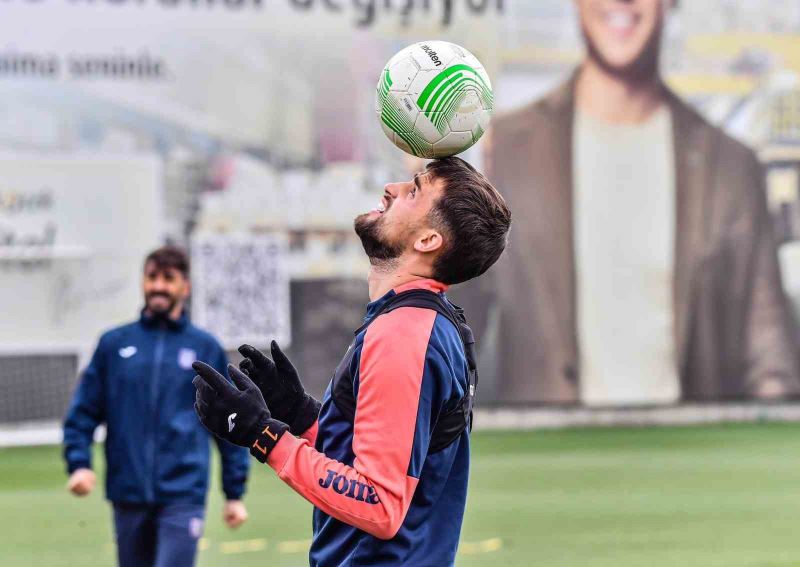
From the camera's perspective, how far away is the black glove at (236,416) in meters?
3.51

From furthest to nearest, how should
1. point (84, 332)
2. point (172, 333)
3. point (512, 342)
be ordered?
point (512, 342) < point (84, 332) < point (172, 333)

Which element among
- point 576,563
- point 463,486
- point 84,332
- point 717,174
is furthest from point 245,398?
point 717,174

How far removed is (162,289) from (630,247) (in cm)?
1279

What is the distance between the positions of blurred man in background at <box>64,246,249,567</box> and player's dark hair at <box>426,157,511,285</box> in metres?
3.51

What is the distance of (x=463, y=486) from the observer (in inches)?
147

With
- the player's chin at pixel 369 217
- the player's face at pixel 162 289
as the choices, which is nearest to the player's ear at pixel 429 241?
the player's chin at pixel 369 217

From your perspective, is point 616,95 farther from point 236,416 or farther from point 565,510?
point 236,416

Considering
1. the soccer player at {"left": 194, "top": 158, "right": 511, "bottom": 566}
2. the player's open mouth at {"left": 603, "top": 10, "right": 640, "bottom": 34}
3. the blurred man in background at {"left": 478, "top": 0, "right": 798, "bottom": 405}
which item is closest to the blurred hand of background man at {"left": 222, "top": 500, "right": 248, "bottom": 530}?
the soccer player at {"left": 194, "top": 158, "right": 511, "bottom": 566}

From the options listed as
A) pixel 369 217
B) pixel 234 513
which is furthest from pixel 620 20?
pixel 369 217

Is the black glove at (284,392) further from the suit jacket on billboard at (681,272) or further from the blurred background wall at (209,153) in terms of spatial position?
the suit jacket on billboard at (681,272)

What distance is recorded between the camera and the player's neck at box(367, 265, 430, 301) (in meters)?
3.67

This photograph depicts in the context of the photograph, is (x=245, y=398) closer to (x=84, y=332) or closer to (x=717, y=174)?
(x=84, y=332)

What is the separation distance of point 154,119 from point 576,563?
31.6 ft

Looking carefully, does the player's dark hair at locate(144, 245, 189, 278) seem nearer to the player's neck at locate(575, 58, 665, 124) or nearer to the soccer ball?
the soccer ball
